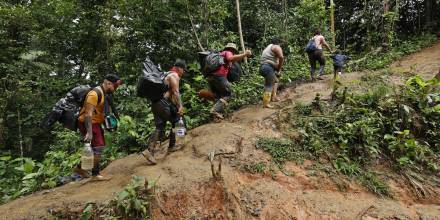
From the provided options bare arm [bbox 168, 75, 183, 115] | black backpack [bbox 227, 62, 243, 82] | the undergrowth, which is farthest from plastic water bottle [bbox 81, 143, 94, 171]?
black backpack [bbox 227, 62, 243, 82]

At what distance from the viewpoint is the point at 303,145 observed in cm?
659

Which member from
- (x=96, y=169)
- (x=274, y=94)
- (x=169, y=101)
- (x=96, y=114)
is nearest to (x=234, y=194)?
(x=169, y=101)

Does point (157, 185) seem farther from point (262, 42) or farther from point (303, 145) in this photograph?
point (262, 42)

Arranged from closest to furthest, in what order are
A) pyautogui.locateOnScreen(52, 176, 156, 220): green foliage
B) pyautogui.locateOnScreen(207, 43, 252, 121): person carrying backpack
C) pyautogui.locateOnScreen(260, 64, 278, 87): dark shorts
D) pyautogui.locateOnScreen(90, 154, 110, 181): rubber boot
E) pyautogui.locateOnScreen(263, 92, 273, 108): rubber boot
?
1. pyautogui.locateOnScreen(52, 176, 156, 220): green foliage
2. pyautogui.locateOnScreen(90, 154, 110, 181): rubber boot
3. pyautogui.locateOnScreen(207, 43, 252, 121): person carrying backpack
4. pyautogui.locateOnScreen(260, 64, 278, 87): dark shorts
5. pyautogui.locateOnScreen(263, 92, 273, 108): rubber boot

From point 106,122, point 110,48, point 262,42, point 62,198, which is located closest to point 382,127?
point 106,122

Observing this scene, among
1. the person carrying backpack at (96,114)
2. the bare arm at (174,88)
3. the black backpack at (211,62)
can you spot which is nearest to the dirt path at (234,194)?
the person carrying backpack at (96,114)

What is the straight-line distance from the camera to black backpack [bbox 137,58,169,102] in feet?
19.7

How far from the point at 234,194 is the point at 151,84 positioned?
7.35 ft

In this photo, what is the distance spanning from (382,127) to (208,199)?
3.89 meters

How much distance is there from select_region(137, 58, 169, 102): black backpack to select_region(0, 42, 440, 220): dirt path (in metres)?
1.16

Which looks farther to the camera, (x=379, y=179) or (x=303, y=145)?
(x=303, y=145)

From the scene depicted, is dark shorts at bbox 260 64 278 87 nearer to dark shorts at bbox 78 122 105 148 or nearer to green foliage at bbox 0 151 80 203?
dark shorts at bbox 78 122 105 148

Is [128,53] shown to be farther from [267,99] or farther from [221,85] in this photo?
[267,99]

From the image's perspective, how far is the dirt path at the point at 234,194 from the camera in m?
5.05
